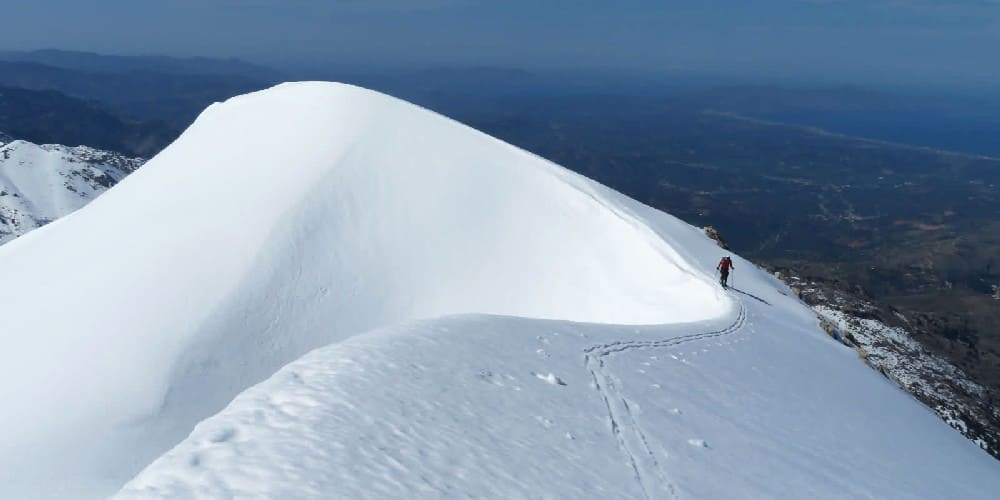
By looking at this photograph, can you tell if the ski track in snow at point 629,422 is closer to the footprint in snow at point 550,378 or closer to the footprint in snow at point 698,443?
the footprint in snow at point 550,378

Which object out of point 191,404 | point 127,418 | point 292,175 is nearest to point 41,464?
point 127,418

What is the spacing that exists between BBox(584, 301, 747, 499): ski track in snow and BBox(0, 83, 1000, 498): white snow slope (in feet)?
0.30

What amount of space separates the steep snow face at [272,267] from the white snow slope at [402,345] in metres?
0.12

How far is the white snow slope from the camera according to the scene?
11781mm

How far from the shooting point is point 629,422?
48.7ft

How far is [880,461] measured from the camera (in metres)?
17.1

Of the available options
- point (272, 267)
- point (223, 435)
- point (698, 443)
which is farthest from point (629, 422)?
point (272, 267)

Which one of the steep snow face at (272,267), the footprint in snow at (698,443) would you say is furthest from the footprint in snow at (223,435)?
the steep snow face at (272,267)

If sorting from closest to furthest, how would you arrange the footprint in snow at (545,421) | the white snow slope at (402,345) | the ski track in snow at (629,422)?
1. the white snow slope at (402,345)
2. the ski track in snow at (629,422)
3. the footprint in snow at (545,421)

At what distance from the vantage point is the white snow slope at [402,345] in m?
11.8

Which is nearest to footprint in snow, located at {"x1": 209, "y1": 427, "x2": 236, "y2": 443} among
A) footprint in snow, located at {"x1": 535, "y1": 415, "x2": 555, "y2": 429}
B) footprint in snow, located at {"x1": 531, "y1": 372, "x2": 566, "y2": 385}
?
footprint in snow, located at {"x1": 535, "y1": 415, "x2": 555, "y2": 429}

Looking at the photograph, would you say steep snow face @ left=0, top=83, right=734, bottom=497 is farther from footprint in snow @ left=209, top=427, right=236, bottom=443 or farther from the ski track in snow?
footprint in snow @ left=209, top=427, right=236, bottom=443

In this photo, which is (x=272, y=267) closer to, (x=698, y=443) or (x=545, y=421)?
(x=545, y=421)

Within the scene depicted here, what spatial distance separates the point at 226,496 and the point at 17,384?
18.4 metres
